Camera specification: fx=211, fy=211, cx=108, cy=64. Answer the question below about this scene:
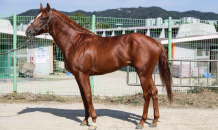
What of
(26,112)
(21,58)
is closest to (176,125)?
(26,112)

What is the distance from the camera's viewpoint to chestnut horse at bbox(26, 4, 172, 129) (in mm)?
4402

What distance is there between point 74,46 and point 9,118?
2.39 metres

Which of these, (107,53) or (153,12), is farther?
(153,12)

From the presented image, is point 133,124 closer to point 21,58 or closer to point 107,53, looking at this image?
point 107,53

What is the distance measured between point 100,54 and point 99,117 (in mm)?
1724

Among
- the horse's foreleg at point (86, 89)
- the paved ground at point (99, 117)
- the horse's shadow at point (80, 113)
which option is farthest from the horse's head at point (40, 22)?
the horse's shadow at point (80, 113)

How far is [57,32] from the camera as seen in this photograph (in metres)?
4.79

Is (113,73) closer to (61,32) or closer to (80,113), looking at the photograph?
(80,113)

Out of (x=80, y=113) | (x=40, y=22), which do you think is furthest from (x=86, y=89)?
(x=40, y=22)

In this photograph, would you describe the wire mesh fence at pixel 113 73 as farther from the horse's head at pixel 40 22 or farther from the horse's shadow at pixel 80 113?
the horse's head at pixel 40 22

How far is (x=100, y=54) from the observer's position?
4488 millimetres

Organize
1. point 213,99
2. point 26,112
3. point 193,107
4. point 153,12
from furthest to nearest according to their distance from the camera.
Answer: point 153,12 < point 213,99 < point 193,107 < point 26,112

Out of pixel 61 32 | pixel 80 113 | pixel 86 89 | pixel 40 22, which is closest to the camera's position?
pixel 86 89

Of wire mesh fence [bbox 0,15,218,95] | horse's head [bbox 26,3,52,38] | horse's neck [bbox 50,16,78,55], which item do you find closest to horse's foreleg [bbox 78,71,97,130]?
horse's neck [bbox 50,16,78,55]
